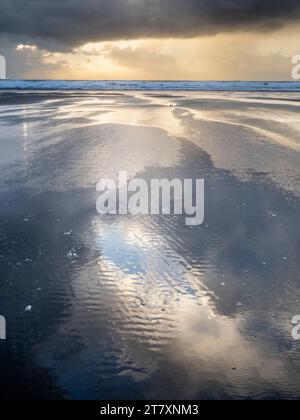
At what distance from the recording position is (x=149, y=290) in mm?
4539

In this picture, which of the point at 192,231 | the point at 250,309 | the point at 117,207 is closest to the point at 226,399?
the point at 250,309

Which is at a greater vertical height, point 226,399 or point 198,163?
point 198,163

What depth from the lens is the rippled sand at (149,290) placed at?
128 inches

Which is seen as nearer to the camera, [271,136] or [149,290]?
[149,290]

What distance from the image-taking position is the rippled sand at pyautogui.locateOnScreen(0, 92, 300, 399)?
3.26 metres

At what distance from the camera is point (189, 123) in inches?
730

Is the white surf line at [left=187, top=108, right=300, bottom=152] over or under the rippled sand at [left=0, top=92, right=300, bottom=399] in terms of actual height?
over

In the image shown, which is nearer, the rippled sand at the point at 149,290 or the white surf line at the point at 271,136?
the rippled sand at the point at 149,290

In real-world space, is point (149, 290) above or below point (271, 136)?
below

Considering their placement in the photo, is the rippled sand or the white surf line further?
the white surf line

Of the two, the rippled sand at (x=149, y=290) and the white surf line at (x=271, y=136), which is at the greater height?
the white surf line at (x=271, y=136)

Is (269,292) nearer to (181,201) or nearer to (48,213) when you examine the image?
(181,201)

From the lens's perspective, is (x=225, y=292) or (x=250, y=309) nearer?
(x=250, y=309)

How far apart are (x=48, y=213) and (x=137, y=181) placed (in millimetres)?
2585
